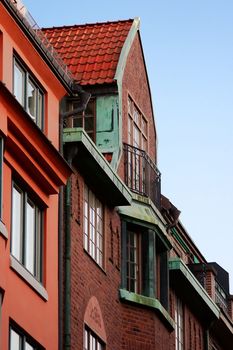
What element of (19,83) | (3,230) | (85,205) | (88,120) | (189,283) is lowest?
(3,230)

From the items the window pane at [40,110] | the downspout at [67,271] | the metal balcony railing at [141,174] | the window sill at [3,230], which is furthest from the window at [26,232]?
the metal balcony railing at [141,174]

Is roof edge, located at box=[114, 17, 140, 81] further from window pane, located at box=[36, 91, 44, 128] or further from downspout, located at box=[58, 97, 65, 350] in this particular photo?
window pane, located at box=[36, 91, 44, 128]

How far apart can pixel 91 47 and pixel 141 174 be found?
3.73 metres

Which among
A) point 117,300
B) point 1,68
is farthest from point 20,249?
point 117,300

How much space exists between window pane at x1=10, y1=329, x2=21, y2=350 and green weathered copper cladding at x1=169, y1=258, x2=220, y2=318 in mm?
12181

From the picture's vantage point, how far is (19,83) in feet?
102

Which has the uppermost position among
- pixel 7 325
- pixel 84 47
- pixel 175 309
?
pixel 84 47

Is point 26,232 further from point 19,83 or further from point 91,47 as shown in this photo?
point 91,47

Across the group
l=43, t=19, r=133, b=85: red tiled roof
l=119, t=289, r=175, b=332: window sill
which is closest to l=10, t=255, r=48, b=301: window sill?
l=119, t=289, r=175, b=332: window sill

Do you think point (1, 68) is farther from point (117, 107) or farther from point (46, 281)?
point (117, 107)

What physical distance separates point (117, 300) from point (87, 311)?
90.0 inches

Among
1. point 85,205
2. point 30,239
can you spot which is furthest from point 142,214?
point 30,239

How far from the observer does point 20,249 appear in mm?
29969

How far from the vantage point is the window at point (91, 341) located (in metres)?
34.0
